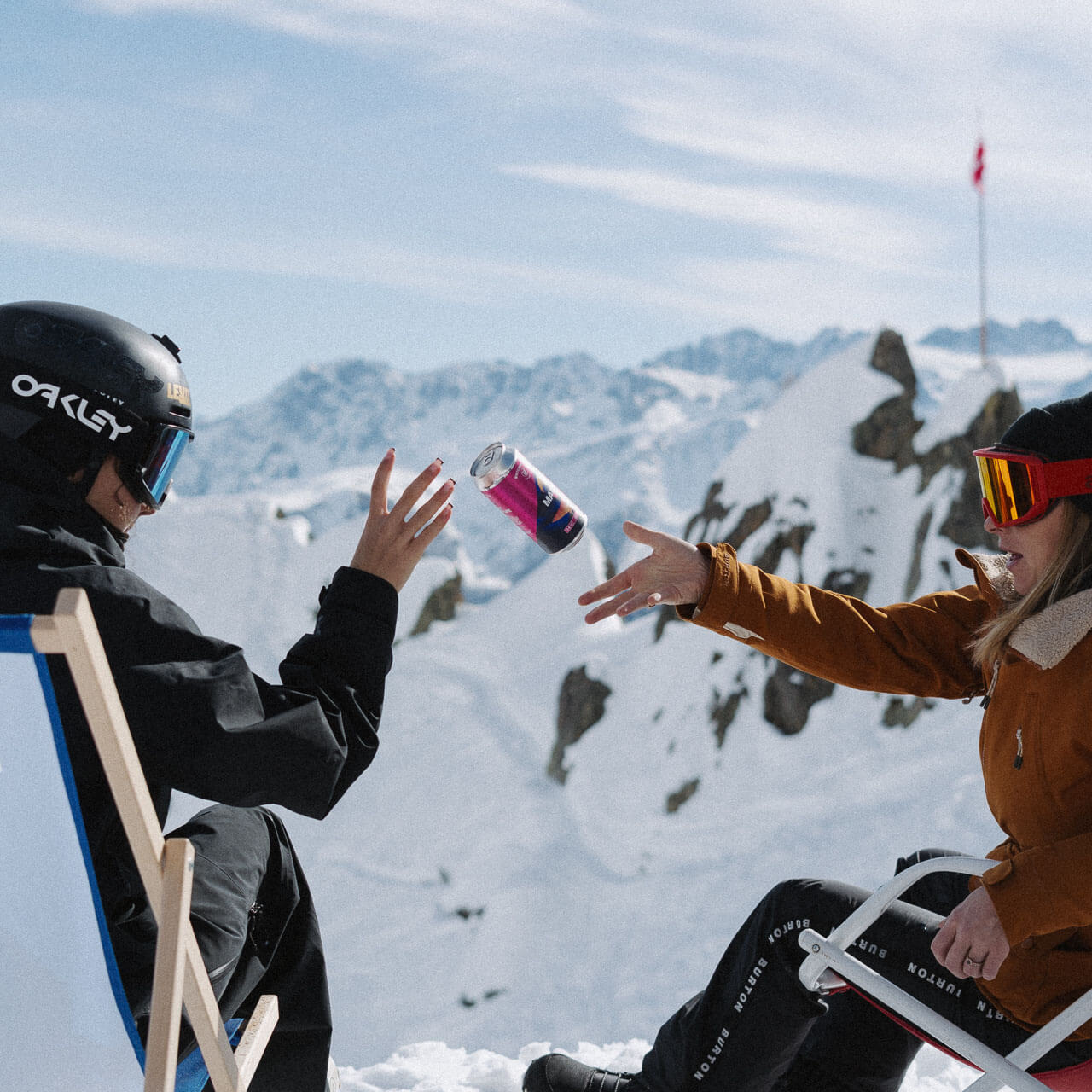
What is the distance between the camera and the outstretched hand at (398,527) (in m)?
2.24

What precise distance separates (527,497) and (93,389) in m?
1.40

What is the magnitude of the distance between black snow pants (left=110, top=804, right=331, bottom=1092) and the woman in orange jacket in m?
0.63

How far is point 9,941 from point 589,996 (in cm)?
926

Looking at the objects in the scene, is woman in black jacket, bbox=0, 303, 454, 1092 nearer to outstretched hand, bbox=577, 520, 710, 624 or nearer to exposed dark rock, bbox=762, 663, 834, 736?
outstretched hand, bbox=577, 520, 710, 624

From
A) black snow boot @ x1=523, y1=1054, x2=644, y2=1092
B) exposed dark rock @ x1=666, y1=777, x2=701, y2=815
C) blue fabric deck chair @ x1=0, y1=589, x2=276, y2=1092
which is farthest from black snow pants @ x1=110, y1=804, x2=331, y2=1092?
exposed dark rock @ x1=666, y1=777, x2=701, y2=815

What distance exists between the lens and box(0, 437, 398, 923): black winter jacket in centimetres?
189

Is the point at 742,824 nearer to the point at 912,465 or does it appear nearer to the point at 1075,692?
the point at 912,465

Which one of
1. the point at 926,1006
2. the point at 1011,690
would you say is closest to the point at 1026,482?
the point at 1011,690

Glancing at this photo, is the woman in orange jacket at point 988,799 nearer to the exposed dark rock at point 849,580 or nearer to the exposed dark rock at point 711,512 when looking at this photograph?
the exposed dark rock at point 849,580

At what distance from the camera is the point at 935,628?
2885 mm

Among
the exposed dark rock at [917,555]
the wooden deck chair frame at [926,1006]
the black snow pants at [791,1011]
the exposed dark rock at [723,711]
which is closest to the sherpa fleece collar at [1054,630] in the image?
the wooden deck chair frame at [926,1006]

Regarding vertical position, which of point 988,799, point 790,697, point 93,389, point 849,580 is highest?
point 93,389

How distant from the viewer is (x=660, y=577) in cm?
298

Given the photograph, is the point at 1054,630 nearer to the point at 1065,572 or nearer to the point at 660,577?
the point at 1065,572
